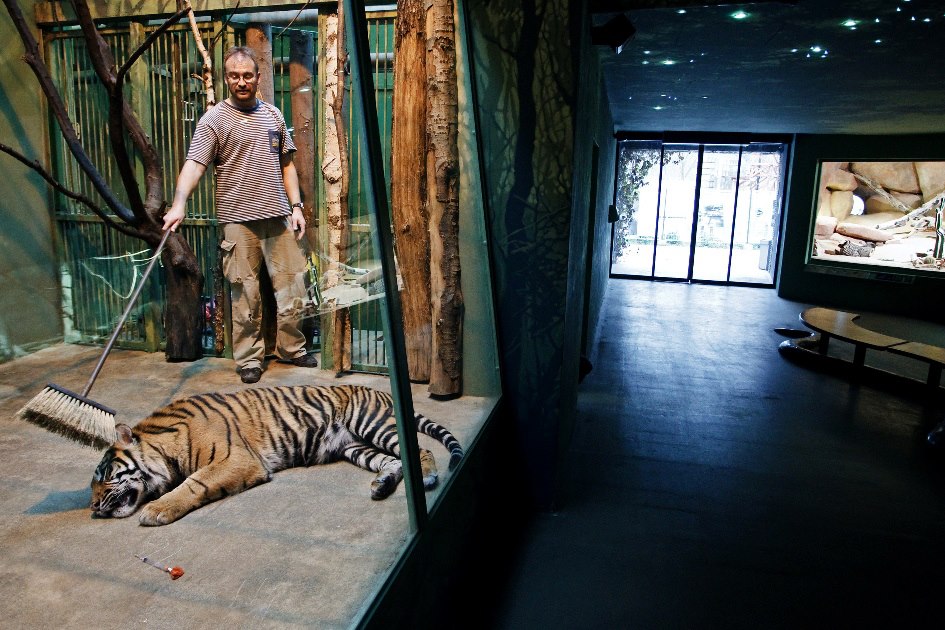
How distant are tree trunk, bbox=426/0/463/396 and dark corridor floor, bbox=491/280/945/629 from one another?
3.30ft

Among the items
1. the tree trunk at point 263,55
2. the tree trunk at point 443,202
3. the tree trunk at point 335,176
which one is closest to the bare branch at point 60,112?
the tree trunk at point 263,55

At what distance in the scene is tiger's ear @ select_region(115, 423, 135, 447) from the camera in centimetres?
144

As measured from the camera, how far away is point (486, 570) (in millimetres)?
2875

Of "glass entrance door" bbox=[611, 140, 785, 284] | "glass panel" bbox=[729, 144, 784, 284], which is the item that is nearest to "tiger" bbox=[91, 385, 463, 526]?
"glass entrance door" bbox=[611, 140, 785, 284]

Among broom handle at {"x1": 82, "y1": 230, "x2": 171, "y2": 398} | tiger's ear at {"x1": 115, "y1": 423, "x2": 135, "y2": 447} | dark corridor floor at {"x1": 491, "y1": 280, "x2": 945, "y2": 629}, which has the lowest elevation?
dark corridor floor at {"x1": 491, "y1": 280, "x2": 945, "y2": 629}

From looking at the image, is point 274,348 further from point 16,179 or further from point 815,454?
point 815,454

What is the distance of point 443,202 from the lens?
10.3 feet

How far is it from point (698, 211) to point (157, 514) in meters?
12.0

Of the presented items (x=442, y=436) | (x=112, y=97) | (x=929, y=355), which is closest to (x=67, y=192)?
(x=112, y=97)

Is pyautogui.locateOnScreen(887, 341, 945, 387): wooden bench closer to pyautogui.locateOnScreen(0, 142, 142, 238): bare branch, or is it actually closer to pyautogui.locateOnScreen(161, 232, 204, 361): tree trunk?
pyautogui.locateOnScreen(161, 232, 204, 361): tree trunk

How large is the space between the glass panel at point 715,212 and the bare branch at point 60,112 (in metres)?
11.9

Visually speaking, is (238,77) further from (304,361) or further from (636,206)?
(636,206)

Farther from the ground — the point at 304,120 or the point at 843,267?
the point at 304,120

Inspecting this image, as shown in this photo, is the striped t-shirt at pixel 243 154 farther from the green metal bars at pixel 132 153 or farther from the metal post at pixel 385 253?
the metal post at pixel 385 253
